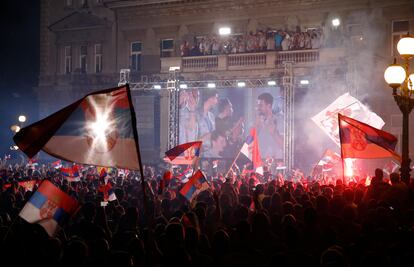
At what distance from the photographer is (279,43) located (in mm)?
31203

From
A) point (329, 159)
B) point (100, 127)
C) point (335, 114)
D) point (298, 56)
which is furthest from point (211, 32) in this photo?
point (100, 127)

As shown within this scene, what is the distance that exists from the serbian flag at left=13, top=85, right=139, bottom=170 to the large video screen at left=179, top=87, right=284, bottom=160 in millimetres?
23959

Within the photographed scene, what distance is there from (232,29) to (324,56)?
749 cm

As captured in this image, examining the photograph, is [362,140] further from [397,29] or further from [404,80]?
[397,29]

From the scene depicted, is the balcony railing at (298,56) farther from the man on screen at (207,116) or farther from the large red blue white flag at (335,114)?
the large red blue white flag at (335,114)

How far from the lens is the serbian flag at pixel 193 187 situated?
12.0m

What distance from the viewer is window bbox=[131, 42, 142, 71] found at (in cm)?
3784

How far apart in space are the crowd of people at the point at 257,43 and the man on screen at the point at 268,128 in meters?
2.93

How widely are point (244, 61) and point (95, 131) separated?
25.4m

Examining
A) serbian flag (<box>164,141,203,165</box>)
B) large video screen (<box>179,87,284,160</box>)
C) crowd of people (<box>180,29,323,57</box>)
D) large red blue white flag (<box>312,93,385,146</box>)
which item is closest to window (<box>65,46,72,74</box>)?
crowd of people (<box>180,29,323,57</box>)

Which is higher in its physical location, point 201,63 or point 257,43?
point 257,43

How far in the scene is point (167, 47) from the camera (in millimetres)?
37000

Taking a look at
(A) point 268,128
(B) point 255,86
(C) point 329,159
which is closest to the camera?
(C) point 329,159

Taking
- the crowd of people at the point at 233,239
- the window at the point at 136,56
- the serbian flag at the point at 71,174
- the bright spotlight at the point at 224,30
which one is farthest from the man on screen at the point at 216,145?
the crowd of people at the point at 233,239
